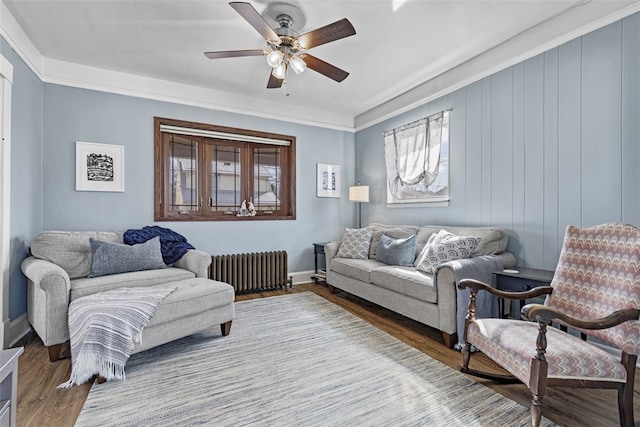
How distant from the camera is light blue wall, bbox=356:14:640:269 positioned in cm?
227

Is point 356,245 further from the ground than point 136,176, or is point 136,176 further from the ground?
point 136,176

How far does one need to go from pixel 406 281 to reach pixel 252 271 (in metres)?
2.16

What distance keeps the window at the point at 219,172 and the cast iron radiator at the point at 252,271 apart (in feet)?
1.85

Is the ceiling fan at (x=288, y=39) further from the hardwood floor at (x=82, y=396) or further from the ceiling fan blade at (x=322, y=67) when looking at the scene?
the hardwood floor at (x=82, y=396)

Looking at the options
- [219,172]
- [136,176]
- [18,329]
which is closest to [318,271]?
[219,172]

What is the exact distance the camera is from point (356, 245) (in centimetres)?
399

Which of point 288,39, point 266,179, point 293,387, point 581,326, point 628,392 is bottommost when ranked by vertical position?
point 293,387

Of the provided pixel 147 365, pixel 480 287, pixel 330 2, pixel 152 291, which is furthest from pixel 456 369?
pixel 330 2

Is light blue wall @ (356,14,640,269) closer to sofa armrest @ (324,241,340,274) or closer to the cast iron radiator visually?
sofa armrest @ (324,241,340,274)

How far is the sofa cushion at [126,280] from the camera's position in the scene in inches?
96.9

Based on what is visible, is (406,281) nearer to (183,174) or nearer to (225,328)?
(225,328)

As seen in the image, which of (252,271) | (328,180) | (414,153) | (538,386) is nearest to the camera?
(538,386)

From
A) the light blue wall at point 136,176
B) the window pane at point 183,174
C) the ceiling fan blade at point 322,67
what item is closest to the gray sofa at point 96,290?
the light blue wall at point 136,176

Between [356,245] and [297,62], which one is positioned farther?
[356,245]
